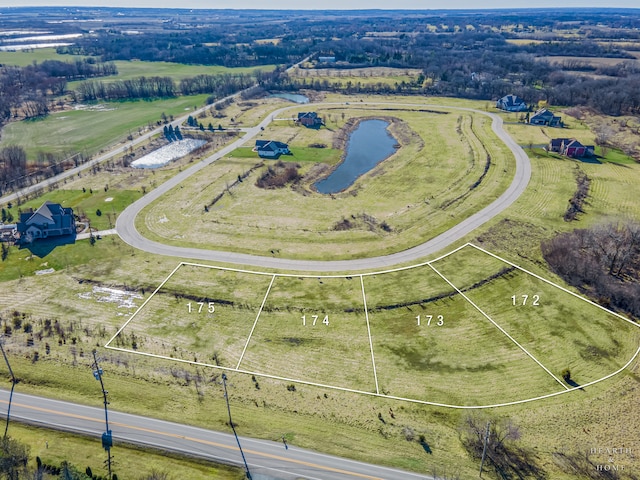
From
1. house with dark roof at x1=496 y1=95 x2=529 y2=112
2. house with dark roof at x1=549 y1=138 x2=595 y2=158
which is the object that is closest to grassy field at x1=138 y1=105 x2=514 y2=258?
house with dark roof at x1=549 y1=138 x2=595 y2=158

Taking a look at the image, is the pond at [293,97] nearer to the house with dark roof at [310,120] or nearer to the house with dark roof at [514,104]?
the house with dark roof at [310,120]

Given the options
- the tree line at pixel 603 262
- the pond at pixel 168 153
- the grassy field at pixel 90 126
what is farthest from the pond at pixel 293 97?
the tree line at pixel 603 262

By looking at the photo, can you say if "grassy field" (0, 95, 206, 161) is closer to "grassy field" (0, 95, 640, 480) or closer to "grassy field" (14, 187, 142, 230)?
"grassy field" (14, 187, 142, 230)

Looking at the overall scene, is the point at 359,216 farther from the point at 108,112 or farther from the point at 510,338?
the point at 108,112

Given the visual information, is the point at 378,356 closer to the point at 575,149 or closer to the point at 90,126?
the point at 575,149

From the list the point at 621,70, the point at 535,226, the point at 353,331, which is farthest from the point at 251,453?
the point at 621,70

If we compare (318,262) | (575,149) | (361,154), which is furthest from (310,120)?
(318,262)
